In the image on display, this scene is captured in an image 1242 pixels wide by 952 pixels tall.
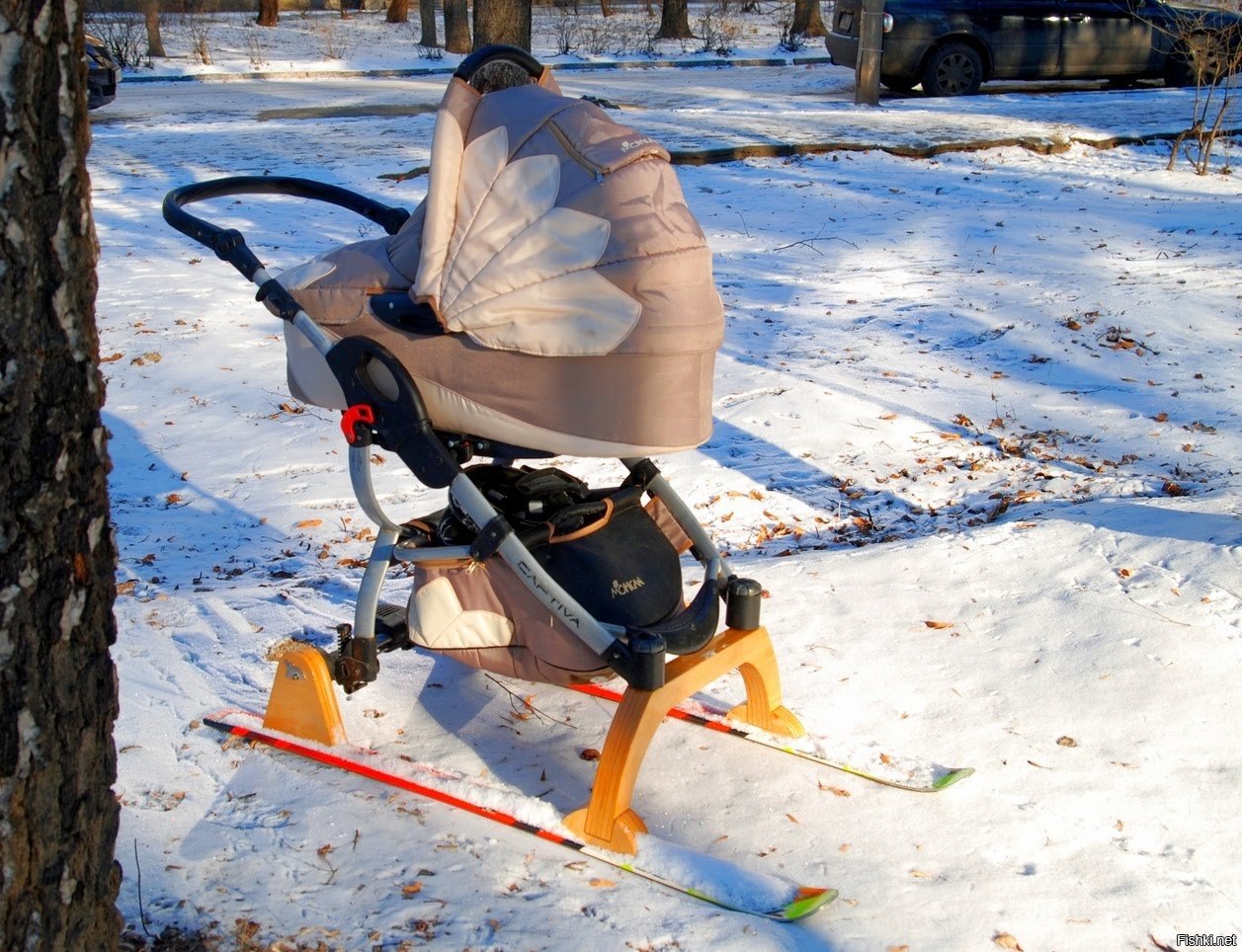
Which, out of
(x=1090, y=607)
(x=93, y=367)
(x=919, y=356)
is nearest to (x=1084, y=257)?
(x=919, y=356)

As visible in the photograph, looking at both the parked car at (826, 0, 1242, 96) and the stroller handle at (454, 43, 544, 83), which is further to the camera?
the parked car at (826, 0, 1242, 96)

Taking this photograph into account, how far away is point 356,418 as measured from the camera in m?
3.09

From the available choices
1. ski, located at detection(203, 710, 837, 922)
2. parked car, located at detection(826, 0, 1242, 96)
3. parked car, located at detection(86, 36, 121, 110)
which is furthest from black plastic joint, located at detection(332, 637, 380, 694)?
parked car, located at detection(826, 0, 1242, 96)

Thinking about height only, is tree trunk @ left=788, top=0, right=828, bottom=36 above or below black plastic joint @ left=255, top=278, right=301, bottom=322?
above

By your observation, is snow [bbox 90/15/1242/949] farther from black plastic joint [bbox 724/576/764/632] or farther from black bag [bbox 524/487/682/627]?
black bag [bbox 524/487/682/627]

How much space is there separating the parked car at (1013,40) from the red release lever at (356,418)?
40.3 feet

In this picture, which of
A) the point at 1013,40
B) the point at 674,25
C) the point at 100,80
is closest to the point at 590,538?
the point at 100,80

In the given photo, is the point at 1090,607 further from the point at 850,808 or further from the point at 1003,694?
the point at 850,808

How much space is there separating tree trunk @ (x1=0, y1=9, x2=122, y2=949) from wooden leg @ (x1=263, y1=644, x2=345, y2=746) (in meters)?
1.24

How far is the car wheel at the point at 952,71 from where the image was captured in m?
14.6

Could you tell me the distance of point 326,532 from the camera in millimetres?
5273

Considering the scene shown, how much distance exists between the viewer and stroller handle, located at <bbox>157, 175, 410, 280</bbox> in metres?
3.24

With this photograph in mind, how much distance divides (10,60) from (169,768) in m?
2.02

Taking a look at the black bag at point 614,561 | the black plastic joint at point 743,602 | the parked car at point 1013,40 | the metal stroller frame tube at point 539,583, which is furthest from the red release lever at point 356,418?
the parked car at point 1013,40
